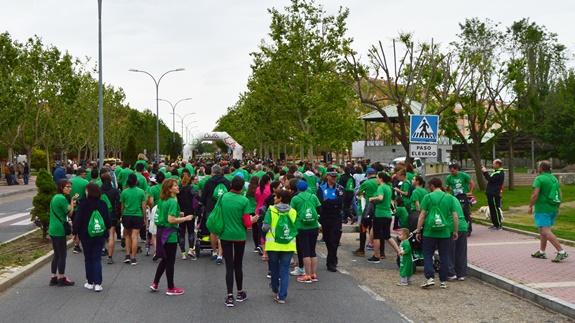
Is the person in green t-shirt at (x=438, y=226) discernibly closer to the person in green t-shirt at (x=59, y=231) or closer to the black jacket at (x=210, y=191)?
the black jacket at (x=210, y=191)

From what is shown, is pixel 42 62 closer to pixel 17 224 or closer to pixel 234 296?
pixel 17 224

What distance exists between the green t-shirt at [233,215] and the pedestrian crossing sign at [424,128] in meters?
5.62

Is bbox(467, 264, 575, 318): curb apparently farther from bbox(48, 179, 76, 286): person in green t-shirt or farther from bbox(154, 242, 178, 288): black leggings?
bbox(48, 179, 76, 286): person in green t-shirt

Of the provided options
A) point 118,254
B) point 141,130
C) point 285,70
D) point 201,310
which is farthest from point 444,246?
point 141,130

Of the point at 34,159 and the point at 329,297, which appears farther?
the point at 34,159

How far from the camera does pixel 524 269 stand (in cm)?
1056

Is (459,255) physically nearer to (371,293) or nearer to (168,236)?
(371,293)

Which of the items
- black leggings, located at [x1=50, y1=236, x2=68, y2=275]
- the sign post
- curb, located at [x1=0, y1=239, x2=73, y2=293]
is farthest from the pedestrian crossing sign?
curb, located at [x1=0, y1=239, x2=73, y2=293]

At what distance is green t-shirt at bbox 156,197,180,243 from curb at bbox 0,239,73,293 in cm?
262

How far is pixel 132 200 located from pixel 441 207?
5.28 m

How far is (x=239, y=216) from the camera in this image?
27.1 ft

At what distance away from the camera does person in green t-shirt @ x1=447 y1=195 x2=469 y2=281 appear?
401 inches

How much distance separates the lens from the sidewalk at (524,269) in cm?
861

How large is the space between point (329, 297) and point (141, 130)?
3142 inches
